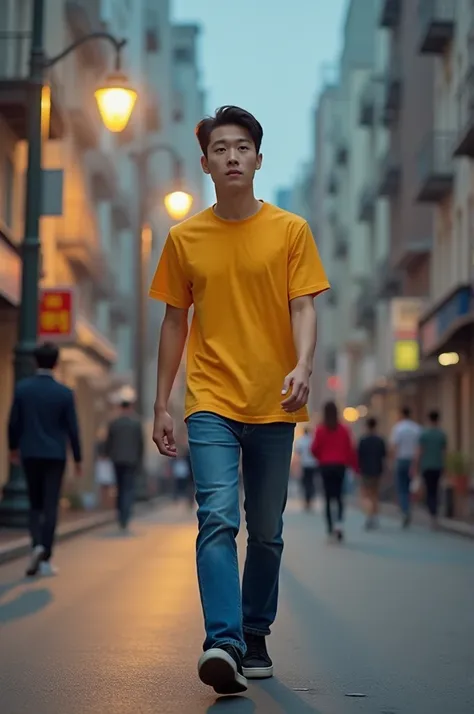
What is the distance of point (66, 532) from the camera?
745 inches

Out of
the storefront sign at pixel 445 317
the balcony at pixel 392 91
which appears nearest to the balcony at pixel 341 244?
the balcony at pixel 392 91

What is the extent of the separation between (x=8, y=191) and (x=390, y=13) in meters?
26.9

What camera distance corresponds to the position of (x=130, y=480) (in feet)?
72.2

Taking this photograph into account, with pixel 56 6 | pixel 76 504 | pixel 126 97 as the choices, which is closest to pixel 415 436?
pixel 76 504

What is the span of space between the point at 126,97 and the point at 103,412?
3714 centimetres

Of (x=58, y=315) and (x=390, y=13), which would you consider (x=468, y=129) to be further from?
(x=390, y=13)

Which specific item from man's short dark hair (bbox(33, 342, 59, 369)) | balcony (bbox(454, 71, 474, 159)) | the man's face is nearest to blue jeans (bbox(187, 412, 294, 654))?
the man's face

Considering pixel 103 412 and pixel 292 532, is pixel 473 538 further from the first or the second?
pixel 103 412

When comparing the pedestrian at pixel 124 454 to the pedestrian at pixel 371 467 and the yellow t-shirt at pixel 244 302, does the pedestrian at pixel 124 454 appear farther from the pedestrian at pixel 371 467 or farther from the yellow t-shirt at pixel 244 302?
the yellow t-shirt at pixel 244 302

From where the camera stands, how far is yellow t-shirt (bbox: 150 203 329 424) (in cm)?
607

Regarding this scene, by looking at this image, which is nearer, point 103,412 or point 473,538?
point 473,538

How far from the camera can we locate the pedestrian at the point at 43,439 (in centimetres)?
1234

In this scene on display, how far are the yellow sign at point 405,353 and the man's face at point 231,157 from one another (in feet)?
129

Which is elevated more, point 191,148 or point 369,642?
point 191,148
